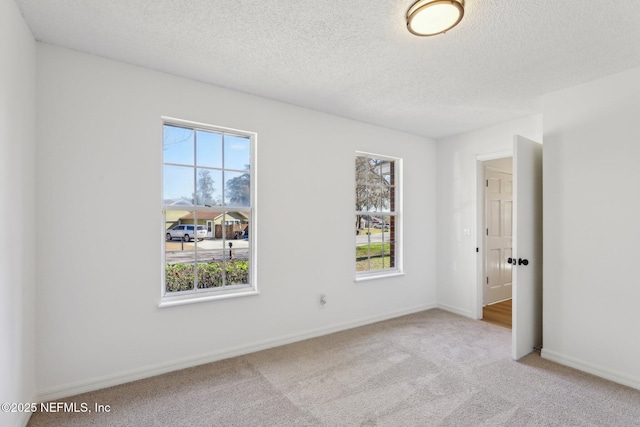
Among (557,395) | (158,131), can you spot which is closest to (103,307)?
(158,131)

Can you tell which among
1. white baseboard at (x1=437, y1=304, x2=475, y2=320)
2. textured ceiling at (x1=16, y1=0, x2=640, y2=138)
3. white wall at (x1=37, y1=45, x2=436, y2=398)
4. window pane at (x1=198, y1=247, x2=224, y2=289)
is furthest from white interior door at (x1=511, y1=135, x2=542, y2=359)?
window pane at (x1=198, y1=247, x2=224, y2=289)

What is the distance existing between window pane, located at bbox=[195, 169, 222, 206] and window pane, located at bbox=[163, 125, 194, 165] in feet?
0.53

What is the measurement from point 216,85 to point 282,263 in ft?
6.01

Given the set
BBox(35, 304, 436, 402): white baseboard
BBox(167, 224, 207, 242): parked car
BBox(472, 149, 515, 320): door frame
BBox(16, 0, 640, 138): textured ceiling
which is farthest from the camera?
BBox(472, 149, 515, 320): door frame

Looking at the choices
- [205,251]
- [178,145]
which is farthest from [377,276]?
[178,145]

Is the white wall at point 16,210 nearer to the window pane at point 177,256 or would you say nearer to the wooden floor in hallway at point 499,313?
the window pane at point 177,256

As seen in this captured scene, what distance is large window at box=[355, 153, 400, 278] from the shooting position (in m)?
4.12

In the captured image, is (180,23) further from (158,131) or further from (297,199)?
(297,199)

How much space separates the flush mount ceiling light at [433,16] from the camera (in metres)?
1.76

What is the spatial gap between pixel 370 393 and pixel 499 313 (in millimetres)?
2950

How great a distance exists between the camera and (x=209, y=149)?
Answer: 302 centimetres

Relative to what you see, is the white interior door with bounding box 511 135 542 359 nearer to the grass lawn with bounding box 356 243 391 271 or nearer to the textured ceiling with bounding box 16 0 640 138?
the textured ceiling with bounding box 16 0 640 138

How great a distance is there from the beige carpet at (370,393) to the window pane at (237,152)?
72.2 inches

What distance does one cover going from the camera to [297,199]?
11.3 ft
